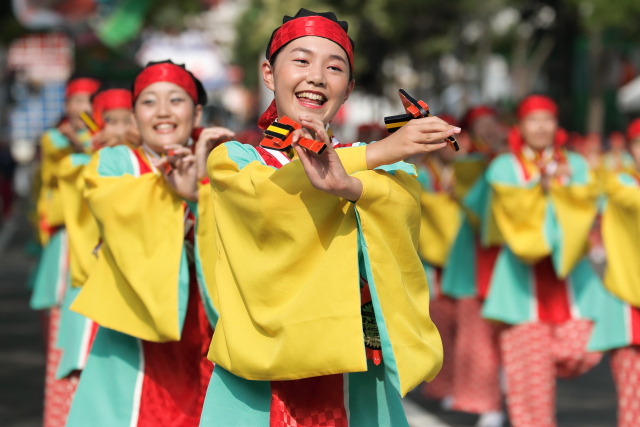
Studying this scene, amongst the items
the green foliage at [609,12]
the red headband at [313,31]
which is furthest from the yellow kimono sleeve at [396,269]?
the green foliage at [609,12]

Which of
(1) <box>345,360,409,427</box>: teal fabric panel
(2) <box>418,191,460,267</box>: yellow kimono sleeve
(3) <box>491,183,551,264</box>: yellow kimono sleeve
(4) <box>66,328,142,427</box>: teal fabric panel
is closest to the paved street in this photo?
(2) <box>418,191,460,267</box>: yellow kimono sleeve

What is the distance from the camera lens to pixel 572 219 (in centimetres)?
619

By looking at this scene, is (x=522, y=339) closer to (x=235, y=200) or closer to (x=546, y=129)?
(x=546, y=129)

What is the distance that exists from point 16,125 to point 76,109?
17.9 m

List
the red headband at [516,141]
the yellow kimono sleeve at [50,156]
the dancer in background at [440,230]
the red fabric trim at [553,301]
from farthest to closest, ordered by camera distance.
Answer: the dancer in background at [440,230] < the yellow kimono sleeve at [50,156] < the red headband at [516,141] < the red fabric trim at [553,301]

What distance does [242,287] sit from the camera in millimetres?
3172

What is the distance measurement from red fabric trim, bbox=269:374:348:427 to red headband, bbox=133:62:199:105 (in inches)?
60.7

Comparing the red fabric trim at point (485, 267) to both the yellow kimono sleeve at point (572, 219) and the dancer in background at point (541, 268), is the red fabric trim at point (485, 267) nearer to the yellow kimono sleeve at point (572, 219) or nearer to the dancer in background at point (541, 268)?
the dancer in background at point (541, 268)

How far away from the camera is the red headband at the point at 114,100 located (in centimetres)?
550

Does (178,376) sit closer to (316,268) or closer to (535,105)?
(316,268)

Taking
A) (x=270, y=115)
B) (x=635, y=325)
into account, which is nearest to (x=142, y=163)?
(x=270, y=115)

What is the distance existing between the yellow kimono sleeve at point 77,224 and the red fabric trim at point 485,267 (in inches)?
102

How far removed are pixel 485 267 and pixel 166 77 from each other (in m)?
3.24

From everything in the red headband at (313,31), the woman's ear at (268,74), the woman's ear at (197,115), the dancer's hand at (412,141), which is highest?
the woman's ear at (197,115)
